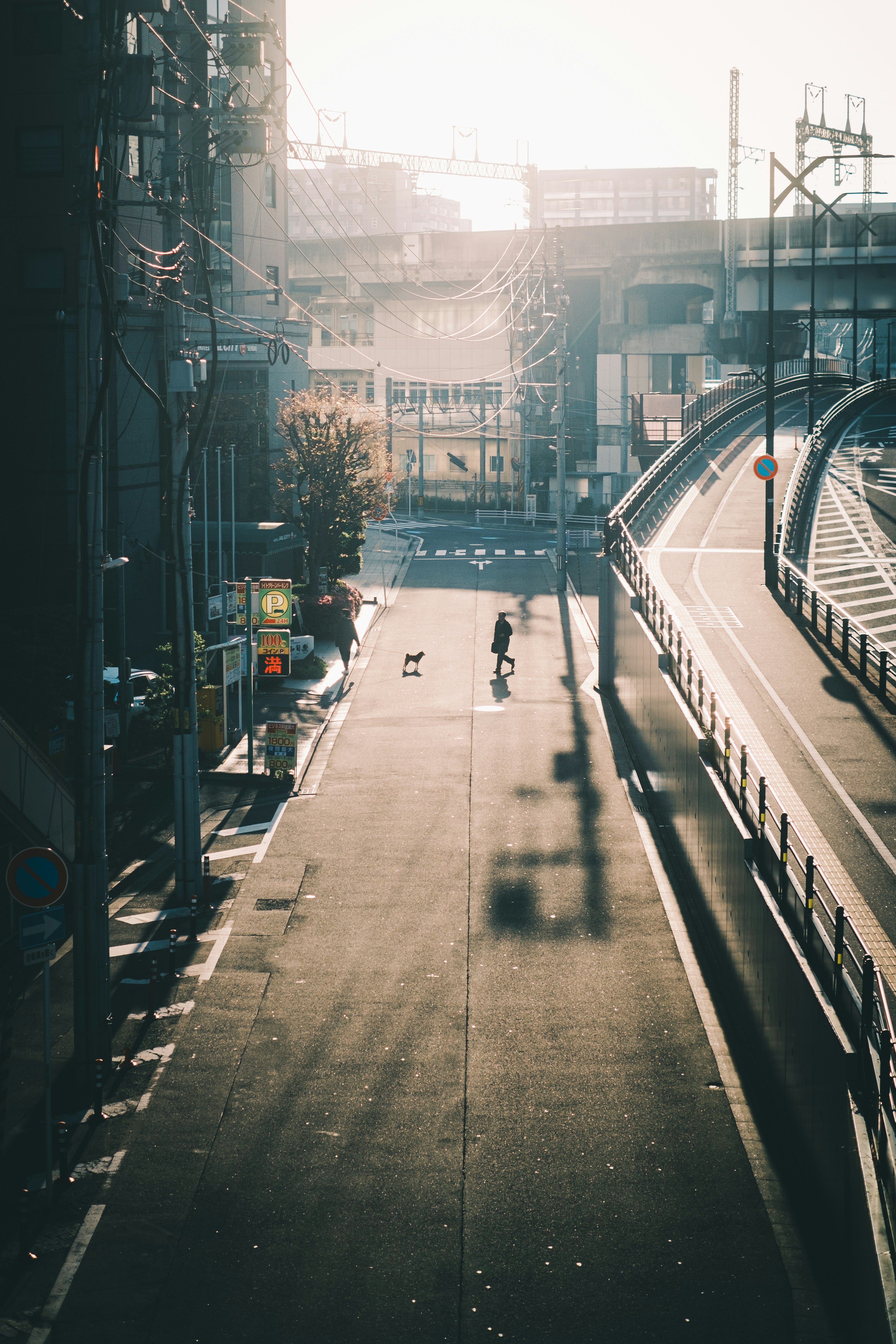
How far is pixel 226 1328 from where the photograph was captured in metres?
9.02

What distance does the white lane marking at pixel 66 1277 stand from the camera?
29.6 ft

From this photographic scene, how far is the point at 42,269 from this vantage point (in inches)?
1265

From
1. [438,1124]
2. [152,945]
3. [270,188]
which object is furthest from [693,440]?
[438,1124]

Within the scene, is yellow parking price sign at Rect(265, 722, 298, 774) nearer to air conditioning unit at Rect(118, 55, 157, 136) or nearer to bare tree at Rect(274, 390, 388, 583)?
air conditioning unit at Rect(118, 55, 157, 136)

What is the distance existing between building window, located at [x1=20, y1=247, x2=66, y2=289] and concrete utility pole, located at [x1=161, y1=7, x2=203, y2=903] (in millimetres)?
15324

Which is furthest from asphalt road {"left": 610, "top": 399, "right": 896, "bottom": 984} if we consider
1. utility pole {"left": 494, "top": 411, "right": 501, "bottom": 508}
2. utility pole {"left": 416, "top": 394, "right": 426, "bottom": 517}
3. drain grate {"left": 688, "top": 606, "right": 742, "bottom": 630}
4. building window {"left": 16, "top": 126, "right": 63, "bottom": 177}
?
utility pole {"left": 494, "top": 411, "right": 501, "bottom": 508}

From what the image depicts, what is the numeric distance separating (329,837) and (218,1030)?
23.3 ft

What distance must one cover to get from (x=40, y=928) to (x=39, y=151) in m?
26.9

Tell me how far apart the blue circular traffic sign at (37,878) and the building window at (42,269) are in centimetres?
2448

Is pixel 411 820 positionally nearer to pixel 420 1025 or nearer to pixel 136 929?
pixel 136 929

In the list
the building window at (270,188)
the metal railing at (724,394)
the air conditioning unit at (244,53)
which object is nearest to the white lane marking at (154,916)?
the air conditioning unit at (244,53)

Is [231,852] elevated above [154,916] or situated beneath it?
elevated above

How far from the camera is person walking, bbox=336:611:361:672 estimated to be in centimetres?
3441

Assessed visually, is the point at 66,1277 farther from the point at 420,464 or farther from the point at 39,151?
the point at 420,464
